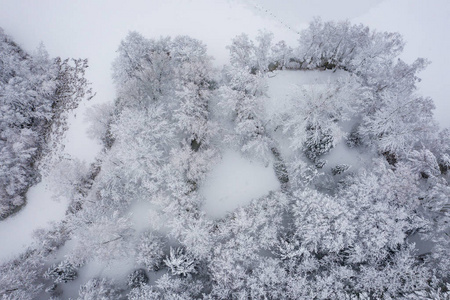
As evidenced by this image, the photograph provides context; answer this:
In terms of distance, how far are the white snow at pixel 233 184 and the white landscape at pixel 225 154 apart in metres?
0.15

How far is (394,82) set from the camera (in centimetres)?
2434

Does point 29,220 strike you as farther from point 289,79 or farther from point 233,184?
point 289,79

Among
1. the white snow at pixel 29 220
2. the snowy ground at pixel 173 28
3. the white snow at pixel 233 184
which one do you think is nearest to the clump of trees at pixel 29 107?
the white snow at pixel 29 220

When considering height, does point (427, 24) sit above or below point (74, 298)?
above

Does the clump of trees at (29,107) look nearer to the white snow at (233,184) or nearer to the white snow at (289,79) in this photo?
the white snow at (233,184)

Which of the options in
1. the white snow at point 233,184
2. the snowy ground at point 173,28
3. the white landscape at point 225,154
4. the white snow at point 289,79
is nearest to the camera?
the white landscape at point 225,154

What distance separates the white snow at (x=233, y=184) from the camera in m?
27.0

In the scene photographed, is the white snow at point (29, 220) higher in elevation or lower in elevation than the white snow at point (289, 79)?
lower

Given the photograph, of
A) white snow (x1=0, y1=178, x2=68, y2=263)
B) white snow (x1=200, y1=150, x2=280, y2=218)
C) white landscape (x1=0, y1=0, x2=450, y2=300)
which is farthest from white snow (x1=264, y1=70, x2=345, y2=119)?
white snow (x1=0, y1=178, x2=68, y2=263)

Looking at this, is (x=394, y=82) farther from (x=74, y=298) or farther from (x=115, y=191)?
(x=74, y=298)

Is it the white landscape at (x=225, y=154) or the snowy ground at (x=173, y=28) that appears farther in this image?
the snowy ground at (x=173, y=28)

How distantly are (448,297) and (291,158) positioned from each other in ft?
51.7

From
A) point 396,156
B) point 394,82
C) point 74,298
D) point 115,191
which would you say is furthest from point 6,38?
point 396,156

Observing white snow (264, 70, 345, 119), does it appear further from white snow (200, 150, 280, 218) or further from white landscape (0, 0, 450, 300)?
white snow (200, 150, 280, 218)
